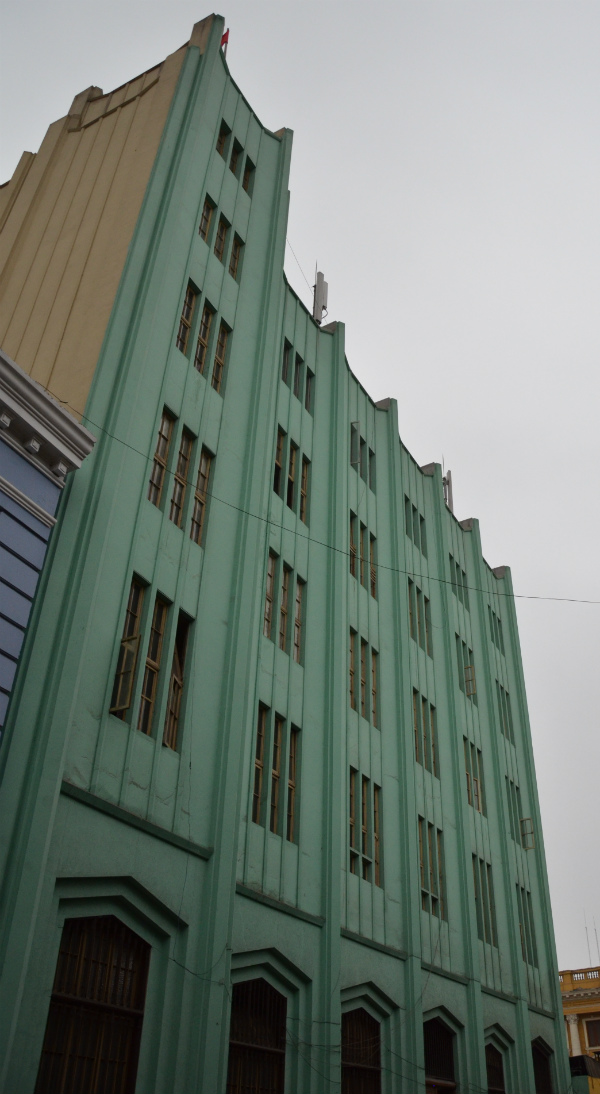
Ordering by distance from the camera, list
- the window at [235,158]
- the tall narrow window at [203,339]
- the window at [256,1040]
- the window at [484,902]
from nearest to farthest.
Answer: the window at [256,1040] → the tall narrow window at [203,339] → the window at [235,158] → the window at [484,902]

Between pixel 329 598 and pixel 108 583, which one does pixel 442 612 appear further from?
pixel 108 583

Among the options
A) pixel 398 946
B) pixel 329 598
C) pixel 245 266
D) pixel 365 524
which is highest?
pixel 245 266

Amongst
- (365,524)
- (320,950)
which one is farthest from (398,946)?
(365,524)

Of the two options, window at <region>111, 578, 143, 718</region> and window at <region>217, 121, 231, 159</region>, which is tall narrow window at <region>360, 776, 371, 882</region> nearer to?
window at <region>111, 578, 143, 718</region>

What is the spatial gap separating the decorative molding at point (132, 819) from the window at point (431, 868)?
386 inches

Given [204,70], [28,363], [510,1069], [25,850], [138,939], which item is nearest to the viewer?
[25,850]

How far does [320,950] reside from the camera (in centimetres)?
1652

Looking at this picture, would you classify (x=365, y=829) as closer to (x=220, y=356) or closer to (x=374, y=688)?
(x=374, y=688)

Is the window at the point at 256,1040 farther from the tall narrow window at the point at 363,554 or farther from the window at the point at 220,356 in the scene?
the window at the point at 220,356

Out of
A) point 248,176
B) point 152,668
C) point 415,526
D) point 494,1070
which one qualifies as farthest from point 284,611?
point 494,1070

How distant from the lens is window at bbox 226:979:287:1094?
13.9m

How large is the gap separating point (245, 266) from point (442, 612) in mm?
13066

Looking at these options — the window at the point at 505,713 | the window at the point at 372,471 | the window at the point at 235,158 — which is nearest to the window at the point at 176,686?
the window at the point at 372,471

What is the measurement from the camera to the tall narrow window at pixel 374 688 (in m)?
22.0
